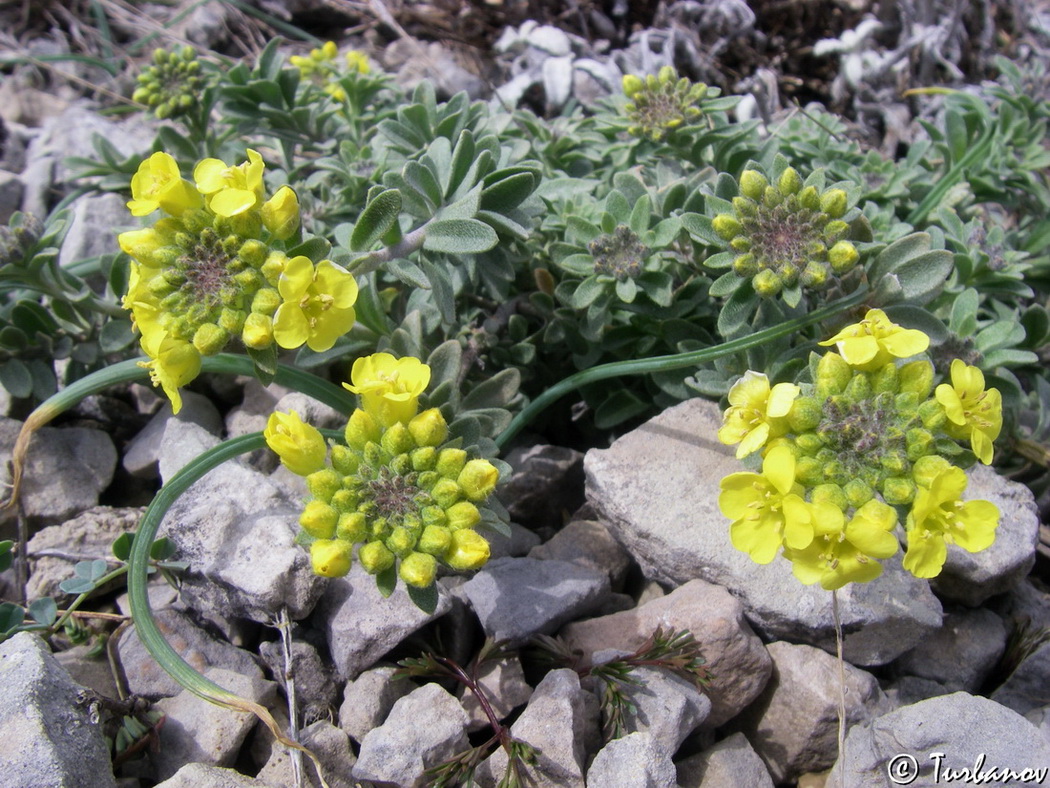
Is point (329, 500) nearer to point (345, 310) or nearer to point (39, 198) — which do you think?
point (345, 310)

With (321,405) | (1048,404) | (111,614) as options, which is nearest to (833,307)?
(1048,404)

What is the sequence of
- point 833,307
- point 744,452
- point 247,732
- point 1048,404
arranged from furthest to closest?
point 1048,404
point 833,307
point 247,732
point 744,452

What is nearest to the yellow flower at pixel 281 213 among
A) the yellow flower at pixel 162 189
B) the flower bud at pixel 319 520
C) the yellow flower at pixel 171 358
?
the yellow flower at pixel 162 189

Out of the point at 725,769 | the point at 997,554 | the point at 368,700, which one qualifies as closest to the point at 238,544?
the point at 368,700

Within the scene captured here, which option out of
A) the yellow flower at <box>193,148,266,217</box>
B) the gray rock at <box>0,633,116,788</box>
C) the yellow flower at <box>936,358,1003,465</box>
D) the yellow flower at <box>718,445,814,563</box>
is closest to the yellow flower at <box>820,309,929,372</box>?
the yellow flower at <box>936,358,1003,465</box>

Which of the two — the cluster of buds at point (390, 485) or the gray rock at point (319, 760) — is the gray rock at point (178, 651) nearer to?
the gray rock at point (319, 760)
